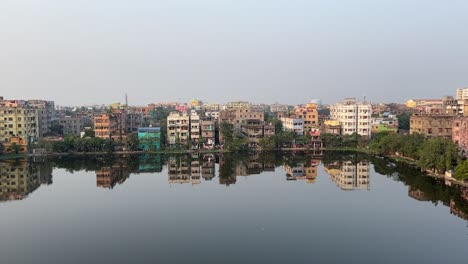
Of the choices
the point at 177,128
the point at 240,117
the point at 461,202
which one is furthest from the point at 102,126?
the point at 461,202

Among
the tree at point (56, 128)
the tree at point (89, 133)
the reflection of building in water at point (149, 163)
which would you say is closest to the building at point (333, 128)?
the reflection of building in water at point (149, 163)

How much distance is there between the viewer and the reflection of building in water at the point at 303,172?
18.6 m

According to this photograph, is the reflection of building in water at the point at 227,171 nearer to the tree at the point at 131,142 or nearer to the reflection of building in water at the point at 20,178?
the tree at the point at 131,142

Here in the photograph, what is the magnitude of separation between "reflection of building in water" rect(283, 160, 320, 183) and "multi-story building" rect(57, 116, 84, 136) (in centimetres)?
2123

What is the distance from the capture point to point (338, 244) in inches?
391

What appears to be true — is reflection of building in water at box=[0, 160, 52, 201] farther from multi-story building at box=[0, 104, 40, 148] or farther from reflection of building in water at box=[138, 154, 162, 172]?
multi-story building at box=[0, 104, 40, 148]

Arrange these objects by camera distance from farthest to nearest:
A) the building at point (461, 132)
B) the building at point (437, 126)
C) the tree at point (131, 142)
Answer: the tree at point (131, 142) → the building at point (437, 126) → the building at point (461, 132)

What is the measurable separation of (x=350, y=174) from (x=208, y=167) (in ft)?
23.3

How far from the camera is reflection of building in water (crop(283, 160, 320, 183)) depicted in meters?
18.6

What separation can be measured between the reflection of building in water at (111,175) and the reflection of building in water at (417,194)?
1163cm

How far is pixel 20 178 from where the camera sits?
18.6m

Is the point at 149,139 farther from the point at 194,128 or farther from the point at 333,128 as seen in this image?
the point at 333,128

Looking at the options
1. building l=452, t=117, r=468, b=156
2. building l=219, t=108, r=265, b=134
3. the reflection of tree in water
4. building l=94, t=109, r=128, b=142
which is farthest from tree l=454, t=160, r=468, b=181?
building l=94, t=109, r=128, b=142

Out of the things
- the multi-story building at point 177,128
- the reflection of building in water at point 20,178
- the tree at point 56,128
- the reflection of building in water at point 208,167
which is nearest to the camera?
the reflection of building in water at point 20,178
